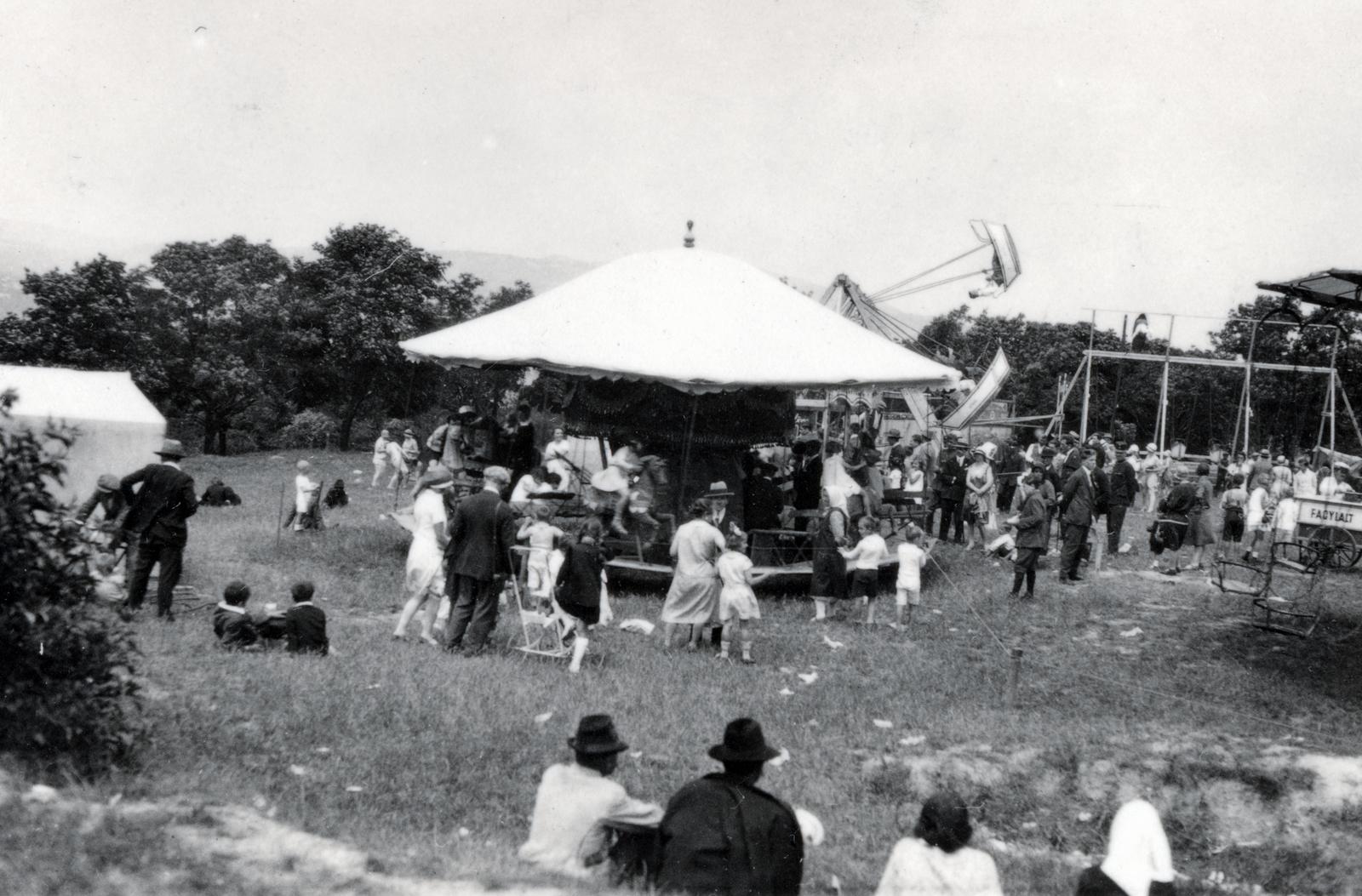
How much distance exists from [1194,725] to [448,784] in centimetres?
637

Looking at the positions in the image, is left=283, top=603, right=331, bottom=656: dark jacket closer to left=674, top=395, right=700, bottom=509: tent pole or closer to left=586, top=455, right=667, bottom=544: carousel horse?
left=586, top=455, right=667, bottom=544: carousel horse

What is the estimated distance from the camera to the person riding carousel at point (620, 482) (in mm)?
14078

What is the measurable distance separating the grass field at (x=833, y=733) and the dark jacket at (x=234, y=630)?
0.85ft

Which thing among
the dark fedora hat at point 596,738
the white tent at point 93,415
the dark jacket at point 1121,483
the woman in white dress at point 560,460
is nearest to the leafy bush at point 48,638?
the dark fedora hat at point 596,738

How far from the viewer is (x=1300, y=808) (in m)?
7.74

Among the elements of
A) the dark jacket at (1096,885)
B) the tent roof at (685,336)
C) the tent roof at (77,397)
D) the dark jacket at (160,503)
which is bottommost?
the dark jacket at (1096,885)

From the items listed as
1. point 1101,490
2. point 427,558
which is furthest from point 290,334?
point 427,558

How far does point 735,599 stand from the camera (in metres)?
10.7

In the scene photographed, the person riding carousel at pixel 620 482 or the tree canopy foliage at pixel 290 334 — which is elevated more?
the tree canopy foliage at pixel 290 334

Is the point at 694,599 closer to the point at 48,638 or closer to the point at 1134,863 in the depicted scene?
the point at 1134,863

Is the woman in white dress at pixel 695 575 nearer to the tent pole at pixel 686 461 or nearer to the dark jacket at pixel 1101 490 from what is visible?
the tent pole at pixel 686 461

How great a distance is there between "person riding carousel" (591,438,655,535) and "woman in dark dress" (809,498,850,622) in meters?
2.75

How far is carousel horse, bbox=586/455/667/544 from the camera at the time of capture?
46.4 feet

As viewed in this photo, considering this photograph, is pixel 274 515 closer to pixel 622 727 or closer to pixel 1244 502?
pixel 622 727
